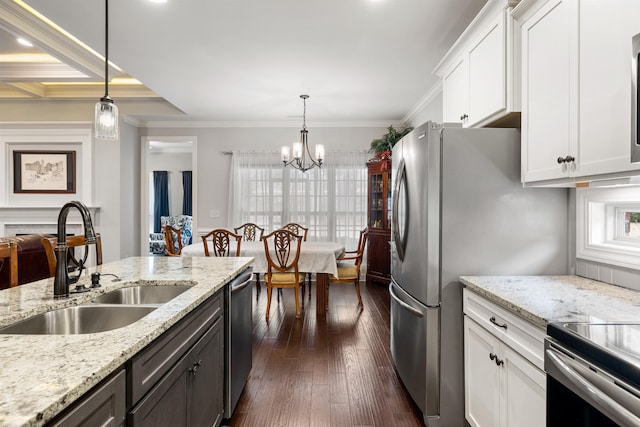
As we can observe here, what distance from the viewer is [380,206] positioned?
5.36m

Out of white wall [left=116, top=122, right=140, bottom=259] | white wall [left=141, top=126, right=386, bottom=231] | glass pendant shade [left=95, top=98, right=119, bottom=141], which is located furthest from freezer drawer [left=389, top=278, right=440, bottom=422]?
white wall [left=116, top=122, right=140, bottom=259]

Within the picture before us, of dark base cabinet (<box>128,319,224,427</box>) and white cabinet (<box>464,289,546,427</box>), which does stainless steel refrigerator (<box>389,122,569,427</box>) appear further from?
dark base cabinet (<box>128,319,224,427</box>)

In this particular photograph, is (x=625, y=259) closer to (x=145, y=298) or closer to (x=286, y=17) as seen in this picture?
(x=145, y=298)

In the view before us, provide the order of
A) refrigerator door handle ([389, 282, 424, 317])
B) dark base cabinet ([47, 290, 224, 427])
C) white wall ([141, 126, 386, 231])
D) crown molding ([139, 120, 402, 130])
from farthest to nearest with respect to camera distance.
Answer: white wall ([141, 126, 386, 231]) < crown molding ([139, 120, 402, 130]) < refrigerator door handle ([389, 282, 424, 317]) < dark base cabinet ([47, 290, 224, 427])

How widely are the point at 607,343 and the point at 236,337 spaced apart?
5.77 ft

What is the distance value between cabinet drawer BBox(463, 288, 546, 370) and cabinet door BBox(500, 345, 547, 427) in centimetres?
4

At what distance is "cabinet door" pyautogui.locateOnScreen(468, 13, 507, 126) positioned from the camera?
6.43 feet

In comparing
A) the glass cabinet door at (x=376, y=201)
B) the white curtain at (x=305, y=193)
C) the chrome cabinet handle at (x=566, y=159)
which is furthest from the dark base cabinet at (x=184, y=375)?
the white curtain at (x=305, y=193)

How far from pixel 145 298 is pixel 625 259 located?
2.38 metres

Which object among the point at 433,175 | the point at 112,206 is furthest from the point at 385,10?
the point at 112,206

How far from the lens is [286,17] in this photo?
8.63ft

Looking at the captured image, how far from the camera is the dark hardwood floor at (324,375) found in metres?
2.12

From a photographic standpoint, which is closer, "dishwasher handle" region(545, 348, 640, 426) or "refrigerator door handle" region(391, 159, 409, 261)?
"dishwasher handle" region(545, 348, 640, 426)

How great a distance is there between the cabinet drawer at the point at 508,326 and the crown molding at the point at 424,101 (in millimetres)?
2916
